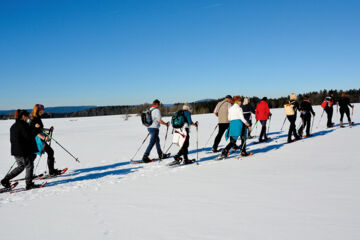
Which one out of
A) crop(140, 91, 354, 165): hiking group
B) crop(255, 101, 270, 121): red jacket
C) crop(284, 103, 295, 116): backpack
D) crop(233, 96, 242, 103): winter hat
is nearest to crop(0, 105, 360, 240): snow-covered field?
crop(140, 91, 354, 165): hiking group

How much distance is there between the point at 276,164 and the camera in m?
6.90

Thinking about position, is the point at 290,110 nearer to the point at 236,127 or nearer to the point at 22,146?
the point at 236,127

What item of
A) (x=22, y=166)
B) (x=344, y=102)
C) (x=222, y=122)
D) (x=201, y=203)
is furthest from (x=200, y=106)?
(x=201, y=203)

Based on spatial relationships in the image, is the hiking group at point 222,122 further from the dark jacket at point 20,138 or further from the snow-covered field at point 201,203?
the dark jacket at point 20,138

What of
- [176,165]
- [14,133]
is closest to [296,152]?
[176,165]

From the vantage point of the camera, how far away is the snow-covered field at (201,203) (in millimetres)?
3115

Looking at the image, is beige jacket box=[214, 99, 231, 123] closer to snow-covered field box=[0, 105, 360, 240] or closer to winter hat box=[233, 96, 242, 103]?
winter hat box=[233, 96, 242, 103]

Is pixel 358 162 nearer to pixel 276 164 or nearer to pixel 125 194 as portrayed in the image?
pixel 276 164

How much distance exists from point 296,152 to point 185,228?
6460 millimetres

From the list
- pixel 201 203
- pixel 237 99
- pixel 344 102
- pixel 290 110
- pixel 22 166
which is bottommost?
pixel 201 203

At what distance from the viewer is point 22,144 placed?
5766mm

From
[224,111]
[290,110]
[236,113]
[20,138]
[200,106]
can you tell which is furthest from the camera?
[200,106]

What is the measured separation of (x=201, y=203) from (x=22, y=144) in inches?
169

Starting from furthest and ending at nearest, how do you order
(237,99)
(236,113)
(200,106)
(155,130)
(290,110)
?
(200,106), (290,110), (155,130), (237,99), (236,113)
